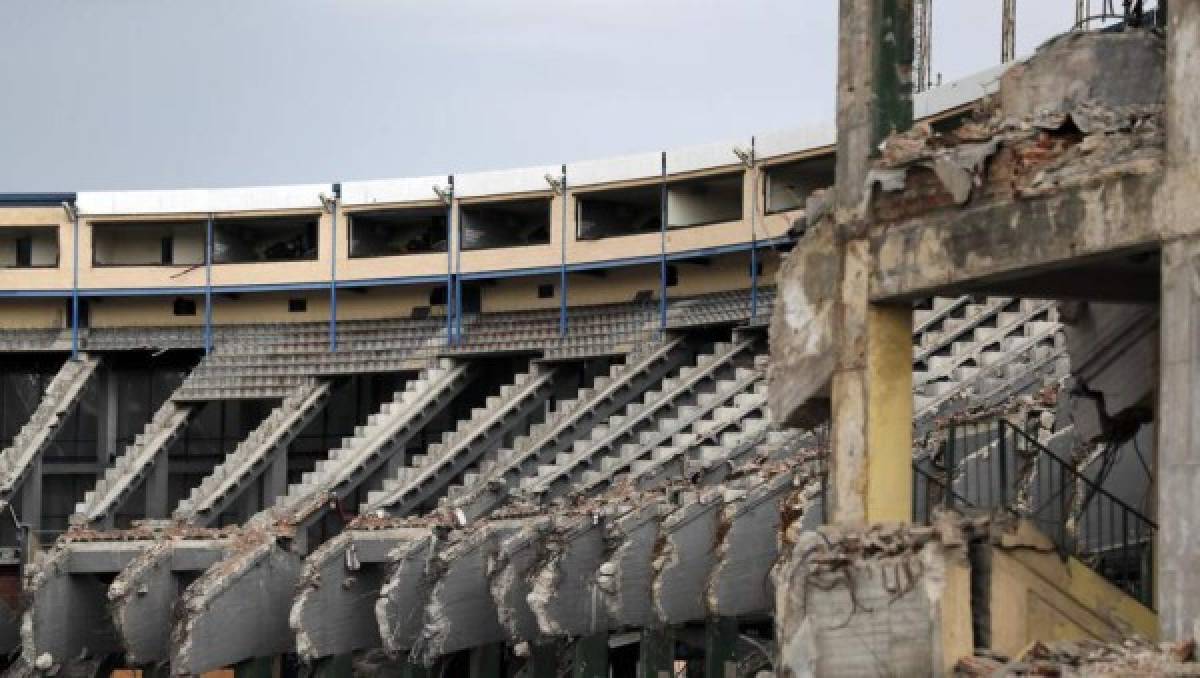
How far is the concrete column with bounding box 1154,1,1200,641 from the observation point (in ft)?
45.1

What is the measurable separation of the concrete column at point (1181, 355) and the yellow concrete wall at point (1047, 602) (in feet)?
7.34

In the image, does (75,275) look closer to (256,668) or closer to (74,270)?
(74,270)

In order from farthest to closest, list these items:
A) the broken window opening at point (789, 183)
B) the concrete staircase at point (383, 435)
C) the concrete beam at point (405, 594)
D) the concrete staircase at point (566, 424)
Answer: the broken window opening at point (789, 183), the concrete staircase at point (383, 435), the concrete staircase at point (566, 424), the concrete beam at point (405, 594)

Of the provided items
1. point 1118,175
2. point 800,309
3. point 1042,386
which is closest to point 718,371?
point 1042,386

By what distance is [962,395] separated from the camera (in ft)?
102

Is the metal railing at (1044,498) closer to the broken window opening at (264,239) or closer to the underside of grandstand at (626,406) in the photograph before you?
the underside of grandstand at (626,406)

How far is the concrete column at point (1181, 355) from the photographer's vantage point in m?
13.8

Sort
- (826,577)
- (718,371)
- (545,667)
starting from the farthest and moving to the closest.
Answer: (718,371), (545,667), (826,577)

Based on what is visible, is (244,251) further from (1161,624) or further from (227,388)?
(1161,624)

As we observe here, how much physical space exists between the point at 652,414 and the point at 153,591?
946 cm

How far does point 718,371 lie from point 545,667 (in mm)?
10859

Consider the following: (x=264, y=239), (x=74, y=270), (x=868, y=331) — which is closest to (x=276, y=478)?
(x=74, y=270)

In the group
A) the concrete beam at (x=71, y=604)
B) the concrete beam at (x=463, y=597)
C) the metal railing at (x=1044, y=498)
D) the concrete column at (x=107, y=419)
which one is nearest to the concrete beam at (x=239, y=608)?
the concrete beam at (x=71, y=604)

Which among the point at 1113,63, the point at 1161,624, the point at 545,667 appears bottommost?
the point at 545,667
